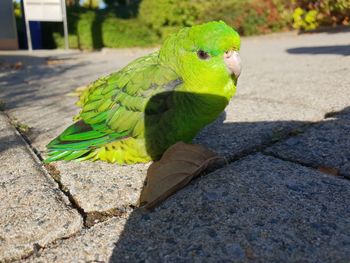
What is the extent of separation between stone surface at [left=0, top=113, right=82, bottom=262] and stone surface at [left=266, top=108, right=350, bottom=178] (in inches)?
50.7

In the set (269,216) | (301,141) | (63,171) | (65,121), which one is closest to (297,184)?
(269,216)

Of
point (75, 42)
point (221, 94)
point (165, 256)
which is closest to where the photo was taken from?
point (165, 256)

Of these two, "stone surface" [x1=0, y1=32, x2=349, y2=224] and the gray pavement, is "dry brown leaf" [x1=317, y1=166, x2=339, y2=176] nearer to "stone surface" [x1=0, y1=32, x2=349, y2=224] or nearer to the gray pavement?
the gray pavement

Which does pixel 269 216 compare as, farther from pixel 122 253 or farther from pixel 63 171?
pixel 63 171

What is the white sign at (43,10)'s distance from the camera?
10.1m

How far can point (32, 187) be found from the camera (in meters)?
1.83

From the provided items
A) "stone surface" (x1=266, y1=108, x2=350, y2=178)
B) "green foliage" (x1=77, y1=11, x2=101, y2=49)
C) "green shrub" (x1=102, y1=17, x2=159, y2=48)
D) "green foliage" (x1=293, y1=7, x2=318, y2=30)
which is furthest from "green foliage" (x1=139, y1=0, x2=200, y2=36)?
"stone surface" (x1=266, y1=108, x2=350, y2=178)

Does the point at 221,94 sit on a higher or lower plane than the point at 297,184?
higher

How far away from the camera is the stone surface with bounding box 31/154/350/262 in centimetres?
134

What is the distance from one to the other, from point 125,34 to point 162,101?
10.7m

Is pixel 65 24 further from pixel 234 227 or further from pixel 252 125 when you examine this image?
pixel 234 227

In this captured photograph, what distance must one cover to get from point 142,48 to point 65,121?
9429 mm

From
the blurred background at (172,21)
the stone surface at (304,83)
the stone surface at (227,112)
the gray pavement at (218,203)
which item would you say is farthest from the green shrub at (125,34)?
the gray pavement at (218,203)

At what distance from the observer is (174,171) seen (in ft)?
5.97
